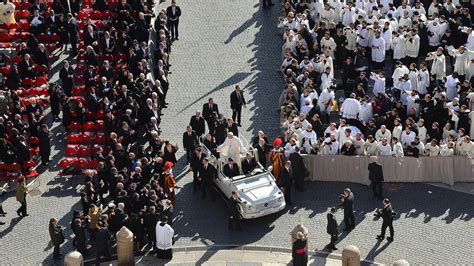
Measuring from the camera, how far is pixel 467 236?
1524 inches

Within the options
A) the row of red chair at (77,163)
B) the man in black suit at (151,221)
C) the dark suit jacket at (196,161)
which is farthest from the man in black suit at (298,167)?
the row of red chair at (77,163)

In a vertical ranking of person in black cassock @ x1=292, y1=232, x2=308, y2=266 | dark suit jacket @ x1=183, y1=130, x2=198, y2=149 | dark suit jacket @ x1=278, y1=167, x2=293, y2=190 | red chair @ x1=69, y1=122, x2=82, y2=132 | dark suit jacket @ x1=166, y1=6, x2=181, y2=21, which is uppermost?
dark suit jacket @ x1=166, y1=6, x2=181, y2=21

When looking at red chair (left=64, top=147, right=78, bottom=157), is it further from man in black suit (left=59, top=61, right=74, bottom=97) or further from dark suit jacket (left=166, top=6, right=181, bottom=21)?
dark suit jacket (left=166, top=6, right=181, bottom=21)

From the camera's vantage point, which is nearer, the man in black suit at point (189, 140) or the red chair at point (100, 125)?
the man in black suit at point (189, 140)

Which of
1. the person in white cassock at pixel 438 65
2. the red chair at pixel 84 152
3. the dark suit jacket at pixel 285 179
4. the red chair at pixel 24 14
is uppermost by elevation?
the red chair at pixel 24 14

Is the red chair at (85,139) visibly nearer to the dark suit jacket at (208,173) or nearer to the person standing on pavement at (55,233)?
the dark suit jacket at (208,173)

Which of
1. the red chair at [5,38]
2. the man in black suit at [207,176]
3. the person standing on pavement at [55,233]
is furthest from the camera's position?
the red chair at [5,38]

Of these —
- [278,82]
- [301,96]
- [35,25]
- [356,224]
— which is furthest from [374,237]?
[35,25]

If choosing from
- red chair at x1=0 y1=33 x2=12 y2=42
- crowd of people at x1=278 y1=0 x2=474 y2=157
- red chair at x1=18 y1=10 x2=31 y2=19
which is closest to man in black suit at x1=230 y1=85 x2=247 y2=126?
crowd of people at x1=278 y1=0 x2=474 y2=157

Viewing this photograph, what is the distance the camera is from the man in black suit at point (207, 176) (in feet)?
133

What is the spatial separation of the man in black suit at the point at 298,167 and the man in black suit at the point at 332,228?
9.48 feet

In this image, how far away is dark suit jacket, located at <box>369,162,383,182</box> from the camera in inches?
1583

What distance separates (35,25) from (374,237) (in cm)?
1787

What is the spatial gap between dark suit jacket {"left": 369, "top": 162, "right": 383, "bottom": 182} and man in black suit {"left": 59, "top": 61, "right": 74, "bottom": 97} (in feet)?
40.9
